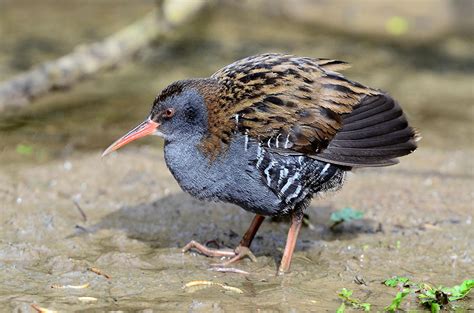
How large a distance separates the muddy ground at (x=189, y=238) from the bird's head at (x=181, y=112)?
82cm

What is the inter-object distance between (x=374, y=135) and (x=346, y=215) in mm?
853

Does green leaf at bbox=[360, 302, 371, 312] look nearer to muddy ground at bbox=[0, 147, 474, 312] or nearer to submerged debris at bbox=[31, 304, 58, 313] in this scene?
muddy ground at bbox=[0, 147, 474, 312]

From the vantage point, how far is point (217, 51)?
10523mm

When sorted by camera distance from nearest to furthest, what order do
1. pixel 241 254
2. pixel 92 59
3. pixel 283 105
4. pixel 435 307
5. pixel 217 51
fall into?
pixel 435 307 < pixel 283 105 < pixel 241 254 < pixel 92 59 < pixel 217 51

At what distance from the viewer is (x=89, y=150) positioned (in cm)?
757

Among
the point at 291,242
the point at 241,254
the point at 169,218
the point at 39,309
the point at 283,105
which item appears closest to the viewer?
the point at 39,309

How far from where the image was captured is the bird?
16.3 feet

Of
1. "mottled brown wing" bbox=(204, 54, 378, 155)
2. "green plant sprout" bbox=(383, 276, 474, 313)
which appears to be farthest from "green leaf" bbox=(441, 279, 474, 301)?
"mottled brown wing" bbox=(204, 54, 378, 155)

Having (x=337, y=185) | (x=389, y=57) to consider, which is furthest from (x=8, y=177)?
(x=389, y=57)

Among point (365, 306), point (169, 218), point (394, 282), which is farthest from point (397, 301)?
point (169, 218)

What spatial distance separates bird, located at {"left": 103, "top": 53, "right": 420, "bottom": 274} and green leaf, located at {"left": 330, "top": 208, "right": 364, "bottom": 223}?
2.06 feet

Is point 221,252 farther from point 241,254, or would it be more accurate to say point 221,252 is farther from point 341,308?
point 341,308

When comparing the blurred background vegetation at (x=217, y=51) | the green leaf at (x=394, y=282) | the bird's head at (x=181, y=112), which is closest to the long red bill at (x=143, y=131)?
the bird's head at (x=181, y=112)

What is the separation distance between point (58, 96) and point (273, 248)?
13.8 ft
